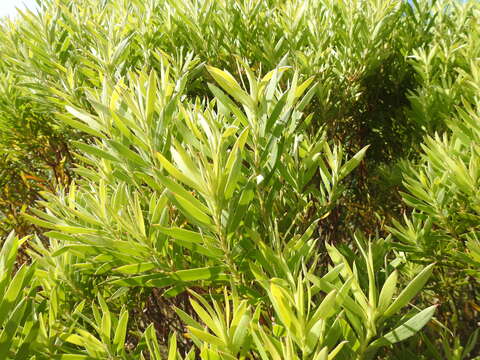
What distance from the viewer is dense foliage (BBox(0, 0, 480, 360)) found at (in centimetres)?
87

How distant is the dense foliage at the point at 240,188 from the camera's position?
0.87 metres

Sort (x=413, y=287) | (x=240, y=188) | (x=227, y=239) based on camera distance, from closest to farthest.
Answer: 1. (x=413, y=287)
2. (x=227, y=239)
3. (x=240, y=188)

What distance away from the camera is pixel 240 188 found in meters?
1.07

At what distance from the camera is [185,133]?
3.32ft

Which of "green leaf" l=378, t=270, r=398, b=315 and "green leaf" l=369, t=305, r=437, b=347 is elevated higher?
"green leaf" l=378, t=270, r=398, b=315

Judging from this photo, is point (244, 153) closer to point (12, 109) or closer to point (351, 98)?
point (351, 98)

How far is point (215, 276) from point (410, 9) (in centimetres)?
A: 234

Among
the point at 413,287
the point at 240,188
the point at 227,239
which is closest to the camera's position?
the point at 413,287

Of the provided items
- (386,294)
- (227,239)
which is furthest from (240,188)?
(386,294)

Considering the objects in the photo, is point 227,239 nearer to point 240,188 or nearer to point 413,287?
point 240,188

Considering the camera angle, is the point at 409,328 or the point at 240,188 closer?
the point at 409,328

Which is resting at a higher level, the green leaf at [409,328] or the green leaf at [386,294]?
the green leaf at [386,294]

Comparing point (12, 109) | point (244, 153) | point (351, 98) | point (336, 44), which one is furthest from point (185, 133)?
point (12, 109)

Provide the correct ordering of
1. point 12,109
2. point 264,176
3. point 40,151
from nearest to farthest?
point 264,176
point 12,109
point 40,151
